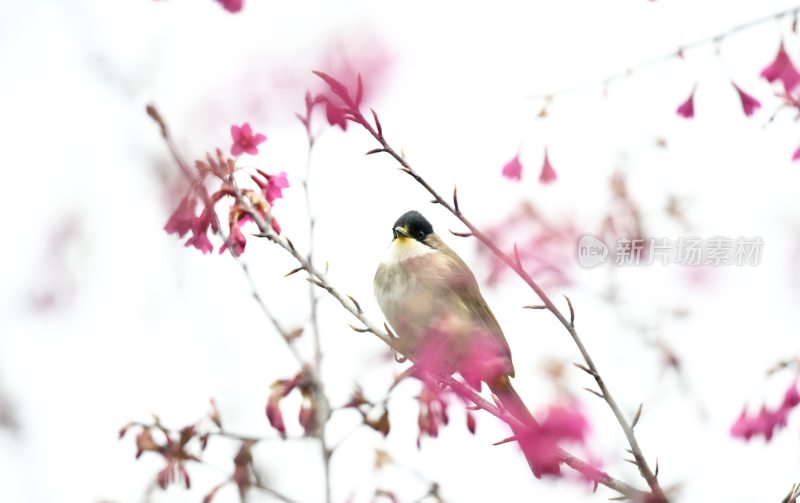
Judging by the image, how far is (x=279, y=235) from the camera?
267 centimetres

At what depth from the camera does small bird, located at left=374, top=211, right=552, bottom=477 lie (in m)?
4.09

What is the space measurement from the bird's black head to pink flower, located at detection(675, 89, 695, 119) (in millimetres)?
1841

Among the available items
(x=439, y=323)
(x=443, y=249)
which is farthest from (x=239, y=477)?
(x=443, y=249)

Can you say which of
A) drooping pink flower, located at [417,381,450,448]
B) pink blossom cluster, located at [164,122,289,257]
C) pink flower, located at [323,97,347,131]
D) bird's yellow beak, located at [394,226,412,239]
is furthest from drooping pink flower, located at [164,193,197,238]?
bird's yellow beak, located at [394,226,412,239]

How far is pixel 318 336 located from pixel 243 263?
0.31 m

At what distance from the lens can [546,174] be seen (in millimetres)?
3967

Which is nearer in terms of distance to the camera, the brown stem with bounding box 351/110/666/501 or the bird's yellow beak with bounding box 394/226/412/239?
the brown stem with bounding box 351/110/666/501

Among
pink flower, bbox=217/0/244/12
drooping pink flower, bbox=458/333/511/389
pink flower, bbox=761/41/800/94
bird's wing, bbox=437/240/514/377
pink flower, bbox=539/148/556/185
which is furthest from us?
bird's wing, bbox=437/240/514/377

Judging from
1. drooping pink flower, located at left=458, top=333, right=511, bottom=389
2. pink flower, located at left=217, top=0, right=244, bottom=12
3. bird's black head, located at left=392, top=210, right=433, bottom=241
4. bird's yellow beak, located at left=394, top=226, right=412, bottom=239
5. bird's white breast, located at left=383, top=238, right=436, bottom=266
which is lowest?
drooping pink flower, located at left=458, top=333, right=511, bottom=389

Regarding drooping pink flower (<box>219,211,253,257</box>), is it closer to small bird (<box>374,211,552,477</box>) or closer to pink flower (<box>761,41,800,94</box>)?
small bird (<box>374,211,552,477</box>)

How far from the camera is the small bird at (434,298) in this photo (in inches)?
161

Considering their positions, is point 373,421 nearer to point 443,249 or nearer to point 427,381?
point 427,381

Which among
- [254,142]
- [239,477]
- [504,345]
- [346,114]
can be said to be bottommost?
[239,477]

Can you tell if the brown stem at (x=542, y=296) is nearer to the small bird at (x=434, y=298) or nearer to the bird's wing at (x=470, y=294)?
the small bird at (x=434, y=298)
